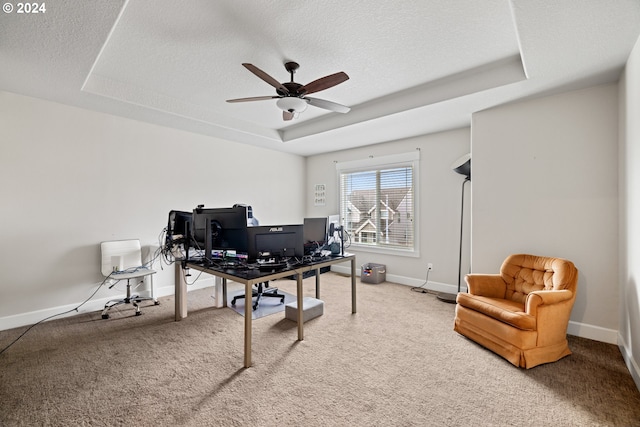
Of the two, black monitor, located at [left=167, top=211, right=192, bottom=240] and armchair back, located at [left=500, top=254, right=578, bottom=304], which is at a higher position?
black monitor, located at [left=167, top=211, right=192, bottom=240]

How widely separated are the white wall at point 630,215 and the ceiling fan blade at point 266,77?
2.72 metres

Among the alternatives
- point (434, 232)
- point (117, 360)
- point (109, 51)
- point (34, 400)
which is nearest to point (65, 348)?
point (117, 360)

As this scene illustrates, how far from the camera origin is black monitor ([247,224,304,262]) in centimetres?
268

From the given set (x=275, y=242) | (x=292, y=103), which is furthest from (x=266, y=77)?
(x=275, y=242)

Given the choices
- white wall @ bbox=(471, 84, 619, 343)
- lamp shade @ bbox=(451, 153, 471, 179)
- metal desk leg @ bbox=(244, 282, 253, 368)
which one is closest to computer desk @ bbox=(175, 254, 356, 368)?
metal desk leg @ bbox=(244, 282, 253, 368)

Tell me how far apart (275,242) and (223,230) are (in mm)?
573

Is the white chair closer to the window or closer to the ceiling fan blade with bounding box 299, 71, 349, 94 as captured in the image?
the ceiling fan blade with bounding box 299, 71, 349, 94

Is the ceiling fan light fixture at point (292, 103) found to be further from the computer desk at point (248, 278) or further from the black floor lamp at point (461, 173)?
the black floor lamp at point (461, 173)

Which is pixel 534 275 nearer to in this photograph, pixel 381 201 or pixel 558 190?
pixel 558 190

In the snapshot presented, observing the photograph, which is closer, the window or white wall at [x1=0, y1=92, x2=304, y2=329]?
white wall at [x1=0, y1=92, x2=304, y2=329]

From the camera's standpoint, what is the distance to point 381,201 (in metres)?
5.14

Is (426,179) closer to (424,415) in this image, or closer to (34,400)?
(424,415)

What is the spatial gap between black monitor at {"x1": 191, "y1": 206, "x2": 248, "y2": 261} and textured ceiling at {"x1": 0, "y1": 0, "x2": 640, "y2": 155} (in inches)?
57.7

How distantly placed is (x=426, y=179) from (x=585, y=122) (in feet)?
6.58
